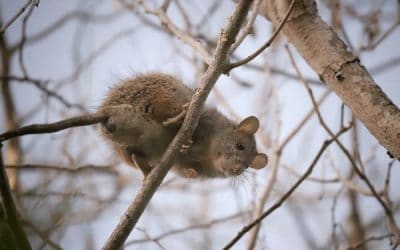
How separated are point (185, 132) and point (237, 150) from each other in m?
1.37

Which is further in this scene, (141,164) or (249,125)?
(249,125)

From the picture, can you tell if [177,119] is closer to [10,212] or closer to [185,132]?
[185,132]

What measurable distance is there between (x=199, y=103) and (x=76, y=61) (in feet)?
10.3

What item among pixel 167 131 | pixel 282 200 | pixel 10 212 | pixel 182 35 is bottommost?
pixel 282 200

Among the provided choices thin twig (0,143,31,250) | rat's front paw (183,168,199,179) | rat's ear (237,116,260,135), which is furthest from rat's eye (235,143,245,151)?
thin twig (0,143,31,250)

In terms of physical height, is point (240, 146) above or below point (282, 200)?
above

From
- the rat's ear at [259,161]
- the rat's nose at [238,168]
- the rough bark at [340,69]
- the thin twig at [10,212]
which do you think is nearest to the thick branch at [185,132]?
the thin twig at [10,212]

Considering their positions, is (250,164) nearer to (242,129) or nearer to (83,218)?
(242,129)

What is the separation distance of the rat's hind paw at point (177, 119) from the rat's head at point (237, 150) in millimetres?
638

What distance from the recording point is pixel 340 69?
2930 mm

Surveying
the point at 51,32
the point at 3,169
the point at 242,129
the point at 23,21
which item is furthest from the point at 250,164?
the point at 51,32

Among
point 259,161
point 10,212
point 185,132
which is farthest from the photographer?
point 259,161

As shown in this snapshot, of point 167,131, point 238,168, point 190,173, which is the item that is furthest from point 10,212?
point 238,168

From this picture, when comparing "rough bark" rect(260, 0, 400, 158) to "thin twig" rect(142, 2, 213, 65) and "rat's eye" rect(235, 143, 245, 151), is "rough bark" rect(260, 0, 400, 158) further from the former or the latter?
"rat's eye" rect(235, 143, 245, 151)
